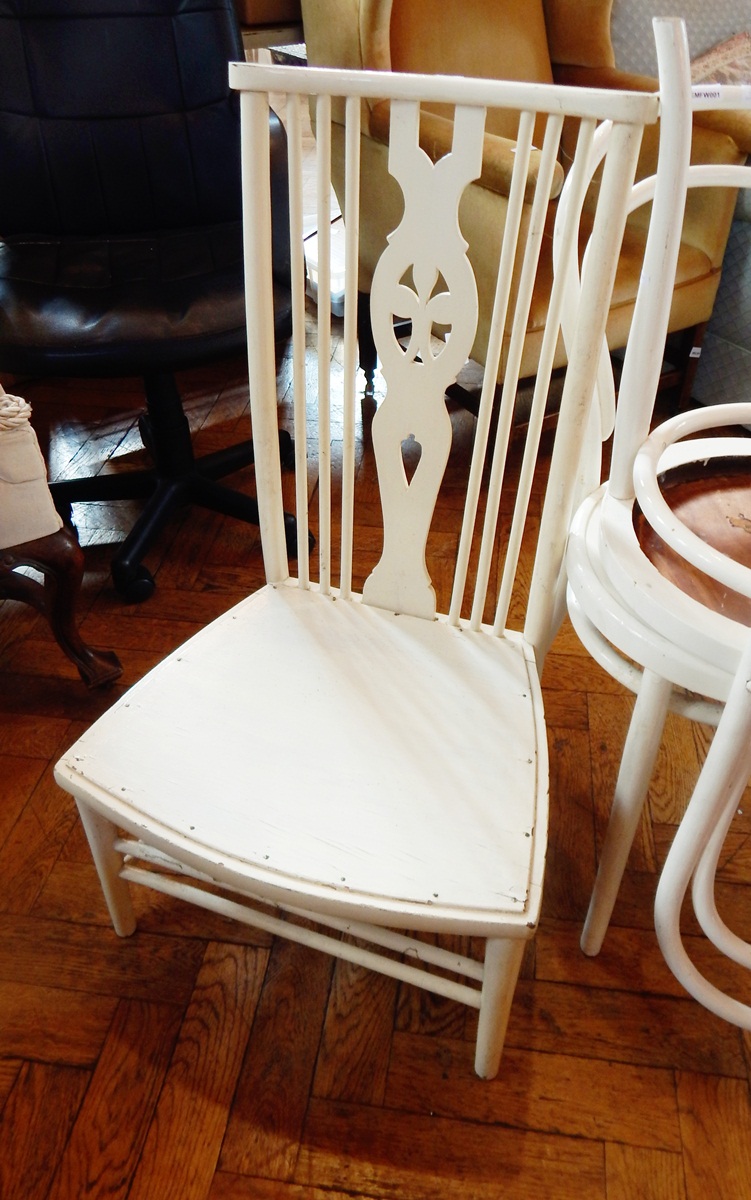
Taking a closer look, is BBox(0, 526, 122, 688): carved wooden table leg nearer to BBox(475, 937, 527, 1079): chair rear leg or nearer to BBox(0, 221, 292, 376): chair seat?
BBox(0, 221, 292, 376): chair seat

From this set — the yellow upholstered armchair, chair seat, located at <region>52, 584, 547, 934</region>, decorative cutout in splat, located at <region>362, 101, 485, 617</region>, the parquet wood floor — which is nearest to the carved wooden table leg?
the parquet wood floor

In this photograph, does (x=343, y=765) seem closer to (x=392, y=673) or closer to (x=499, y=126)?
(x=392, y=673)

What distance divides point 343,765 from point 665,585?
1.11 ft

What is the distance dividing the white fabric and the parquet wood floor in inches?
15.1

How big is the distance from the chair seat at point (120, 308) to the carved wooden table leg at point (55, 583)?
29 cm

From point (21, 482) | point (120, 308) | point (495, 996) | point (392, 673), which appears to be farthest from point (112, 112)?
point (495, 996)

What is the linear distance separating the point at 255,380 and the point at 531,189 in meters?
0.81

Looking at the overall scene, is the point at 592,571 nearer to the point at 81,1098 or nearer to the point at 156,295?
the point at 81,1098

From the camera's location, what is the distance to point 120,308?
4.36ft

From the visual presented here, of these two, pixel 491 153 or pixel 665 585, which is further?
pixel 491 153

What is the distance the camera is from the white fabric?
108cm

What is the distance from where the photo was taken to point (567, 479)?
789mm

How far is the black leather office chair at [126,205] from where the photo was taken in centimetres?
132

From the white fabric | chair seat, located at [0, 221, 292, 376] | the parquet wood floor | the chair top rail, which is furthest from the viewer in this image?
chair seat, located at [0, 221, 292, 376]
